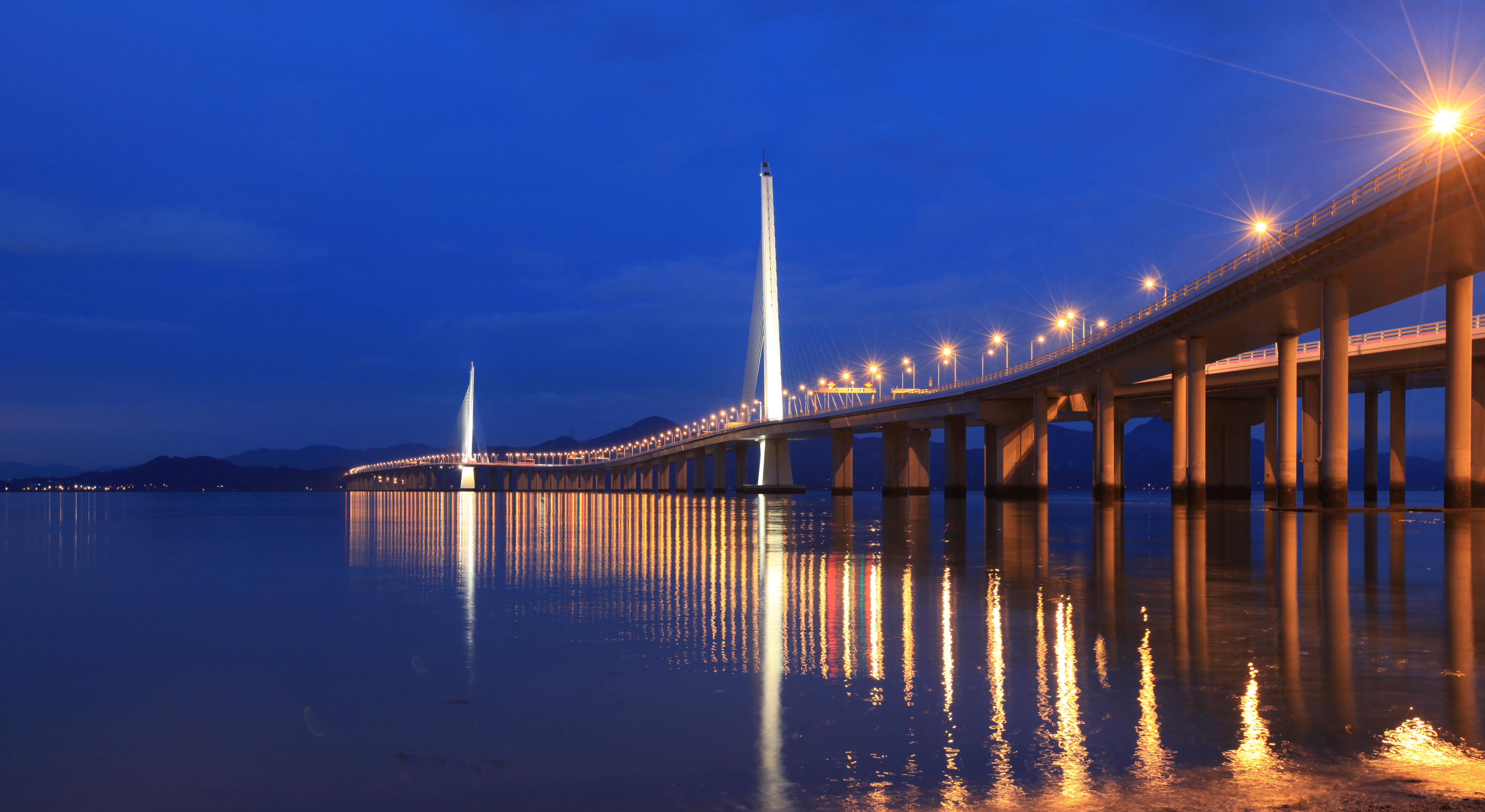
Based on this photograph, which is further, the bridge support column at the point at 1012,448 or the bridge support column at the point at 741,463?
the bridge support column at the point at 741,463

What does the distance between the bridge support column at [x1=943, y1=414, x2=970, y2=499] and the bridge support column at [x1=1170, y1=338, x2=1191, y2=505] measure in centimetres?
3266

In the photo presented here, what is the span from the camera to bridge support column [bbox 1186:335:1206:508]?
63844mm

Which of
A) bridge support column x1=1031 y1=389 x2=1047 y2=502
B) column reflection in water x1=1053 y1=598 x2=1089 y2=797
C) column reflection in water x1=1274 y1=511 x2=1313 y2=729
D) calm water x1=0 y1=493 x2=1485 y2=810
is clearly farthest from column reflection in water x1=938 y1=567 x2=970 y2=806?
bridge support column x1=1031 y1=389 x2=1047 y2=502

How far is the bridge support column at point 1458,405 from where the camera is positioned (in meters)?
43.7

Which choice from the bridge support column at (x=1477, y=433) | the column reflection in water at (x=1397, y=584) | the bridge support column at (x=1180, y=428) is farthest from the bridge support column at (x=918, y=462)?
the column reflection in water at (x=1397, y=584)

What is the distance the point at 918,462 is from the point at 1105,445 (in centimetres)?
4847

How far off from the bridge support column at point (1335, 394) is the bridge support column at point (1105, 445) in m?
24.0

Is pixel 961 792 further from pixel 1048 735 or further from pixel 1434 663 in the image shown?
pixel 1434 663

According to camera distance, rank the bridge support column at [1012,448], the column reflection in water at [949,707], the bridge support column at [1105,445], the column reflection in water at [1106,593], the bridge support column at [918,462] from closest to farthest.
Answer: the column reflection in water at [949,707] → the column reflection in water at [1106,593] → the bridge support column at [1105,445] → the bridge support column at [1012,448] → the bridge support column at [918,462]

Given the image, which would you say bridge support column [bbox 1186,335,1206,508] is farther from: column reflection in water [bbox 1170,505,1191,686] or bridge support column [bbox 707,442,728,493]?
bridge support column [bbox 707,442,728,493]

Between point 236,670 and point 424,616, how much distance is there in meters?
4.01

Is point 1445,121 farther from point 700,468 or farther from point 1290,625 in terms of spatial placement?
point 700,468

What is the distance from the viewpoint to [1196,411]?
216 ft

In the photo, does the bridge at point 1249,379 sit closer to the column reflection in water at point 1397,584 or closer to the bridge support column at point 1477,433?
the bridge support column at point 1477,433
